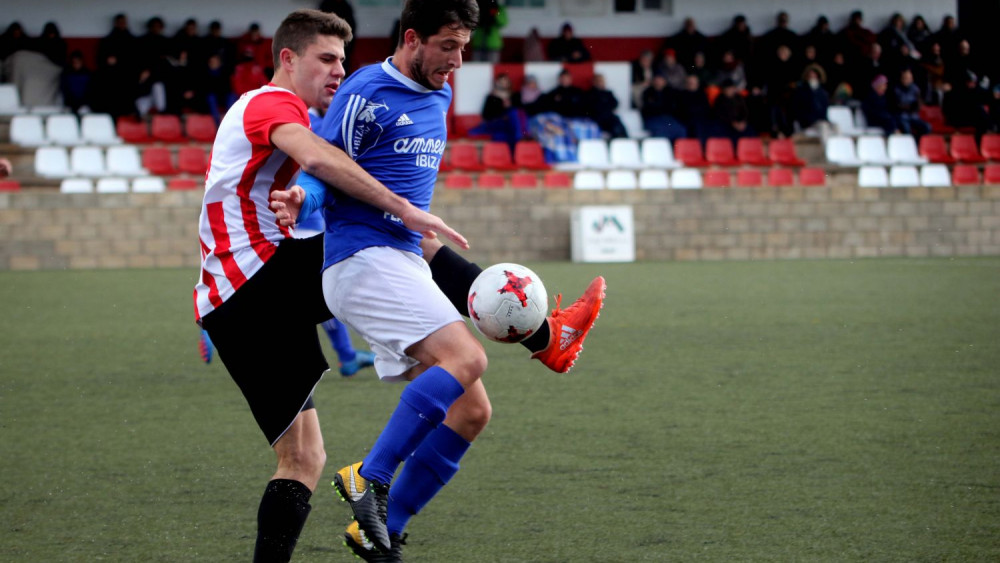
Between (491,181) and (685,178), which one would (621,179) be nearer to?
(685,178)

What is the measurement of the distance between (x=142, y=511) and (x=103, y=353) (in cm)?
443

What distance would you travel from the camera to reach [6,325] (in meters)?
9.73

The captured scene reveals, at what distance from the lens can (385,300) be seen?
326 cm

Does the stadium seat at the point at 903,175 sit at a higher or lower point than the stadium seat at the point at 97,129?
lower

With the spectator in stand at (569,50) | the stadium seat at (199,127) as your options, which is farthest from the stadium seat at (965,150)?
the stadium seat at (199,127)

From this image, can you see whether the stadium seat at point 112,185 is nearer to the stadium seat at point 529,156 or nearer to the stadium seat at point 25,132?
the stadium seat at point 25,132

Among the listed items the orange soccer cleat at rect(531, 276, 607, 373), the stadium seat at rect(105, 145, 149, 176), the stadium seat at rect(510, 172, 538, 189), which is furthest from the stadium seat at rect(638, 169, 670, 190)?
the orange soccer cleat at rect(531, 276, 607, 373)

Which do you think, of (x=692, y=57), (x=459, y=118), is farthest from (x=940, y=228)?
(x=459, y=118)

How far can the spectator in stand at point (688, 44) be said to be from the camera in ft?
70.1

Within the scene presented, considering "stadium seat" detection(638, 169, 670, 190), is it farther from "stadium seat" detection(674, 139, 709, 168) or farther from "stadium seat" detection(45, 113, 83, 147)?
"stadium seat" detection(45, 113, 83, 147)

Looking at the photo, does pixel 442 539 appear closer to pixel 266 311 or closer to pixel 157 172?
pixel 266 311

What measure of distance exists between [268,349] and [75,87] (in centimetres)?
1779

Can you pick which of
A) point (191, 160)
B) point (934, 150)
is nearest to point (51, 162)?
point (191, 160)

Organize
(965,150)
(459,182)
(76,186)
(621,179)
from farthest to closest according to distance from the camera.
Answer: (965,150), (621,179), (459,182), (76,186)
